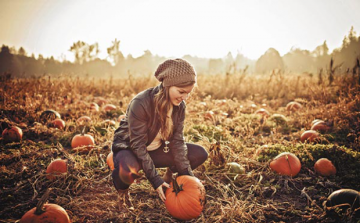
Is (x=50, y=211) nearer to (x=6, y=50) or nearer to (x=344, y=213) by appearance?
(x=344, y=213)

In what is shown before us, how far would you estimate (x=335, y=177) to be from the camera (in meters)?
2.50

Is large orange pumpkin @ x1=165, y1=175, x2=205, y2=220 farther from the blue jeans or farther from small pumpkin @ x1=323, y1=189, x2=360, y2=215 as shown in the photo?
small pumpkin @ x1=323, y1=189, x2=360, y2=215

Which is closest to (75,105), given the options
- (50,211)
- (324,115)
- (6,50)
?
(50,211)

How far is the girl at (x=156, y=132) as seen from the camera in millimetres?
2006

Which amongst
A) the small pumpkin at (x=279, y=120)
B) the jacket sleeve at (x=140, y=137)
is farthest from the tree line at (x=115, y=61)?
the jacket sleeve at (x=140, y=137)

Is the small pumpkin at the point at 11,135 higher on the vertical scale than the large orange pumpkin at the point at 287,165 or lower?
higher

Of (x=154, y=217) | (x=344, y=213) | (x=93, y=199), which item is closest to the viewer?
(x=344, y=213)

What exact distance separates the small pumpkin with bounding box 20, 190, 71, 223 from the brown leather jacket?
737 millimetres

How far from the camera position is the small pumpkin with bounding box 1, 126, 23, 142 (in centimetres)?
338

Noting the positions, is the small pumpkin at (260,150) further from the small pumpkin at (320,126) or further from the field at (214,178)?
the small pumpkin at (320,126)

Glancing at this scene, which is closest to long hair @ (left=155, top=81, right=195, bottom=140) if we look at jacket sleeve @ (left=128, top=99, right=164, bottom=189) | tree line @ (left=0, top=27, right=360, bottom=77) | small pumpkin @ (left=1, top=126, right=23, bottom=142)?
jacket sleeve @ (left=128, top=99, right=164, bottom=189)

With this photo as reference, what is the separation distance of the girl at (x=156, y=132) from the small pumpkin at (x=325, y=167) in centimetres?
163

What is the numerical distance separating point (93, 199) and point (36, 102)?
3631 millimetres

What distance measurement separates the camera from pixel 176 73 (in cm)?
197
